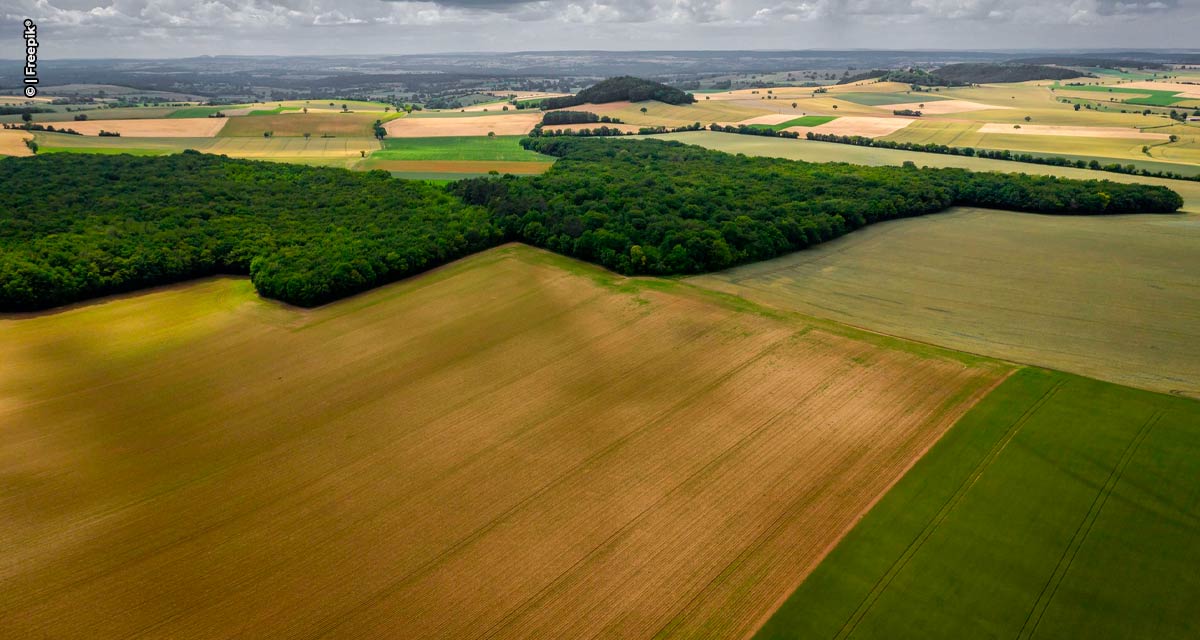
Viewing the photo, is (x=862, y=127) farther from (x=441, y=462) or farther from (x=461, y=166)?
(x=441, y=462)

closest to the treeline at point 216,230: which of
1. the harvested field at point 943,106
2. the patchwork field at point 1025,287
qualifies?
the patchwork field at point 1025,287

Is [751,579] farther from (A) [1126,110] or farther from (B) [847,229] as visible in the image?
(A) [1126,110]

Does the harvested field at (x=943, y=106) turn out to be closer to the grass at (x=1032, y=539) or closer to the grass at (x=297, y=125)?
the grass at (x=297, y=125)

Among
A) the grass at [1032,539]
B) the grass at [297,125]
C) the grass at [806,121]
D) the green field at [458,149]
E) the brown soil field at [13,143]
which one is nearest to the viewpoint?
the grass at [1032,539]

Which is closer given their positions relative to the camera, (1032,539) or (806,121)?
(1032,539)

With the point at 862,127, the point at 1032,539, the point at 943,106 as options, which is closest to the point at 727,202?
the point at 1032,539

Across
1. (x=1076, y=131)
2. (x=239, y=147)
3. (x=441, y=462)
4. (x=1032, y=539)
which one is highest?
(x=1076, y=131)

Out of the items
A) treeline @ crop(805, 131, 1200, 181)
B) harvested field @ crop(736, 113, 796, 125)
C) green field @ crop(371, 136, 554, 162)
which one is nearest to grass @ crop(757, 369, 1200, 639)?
treeline @ crop(805, 131, 1200, 181)
